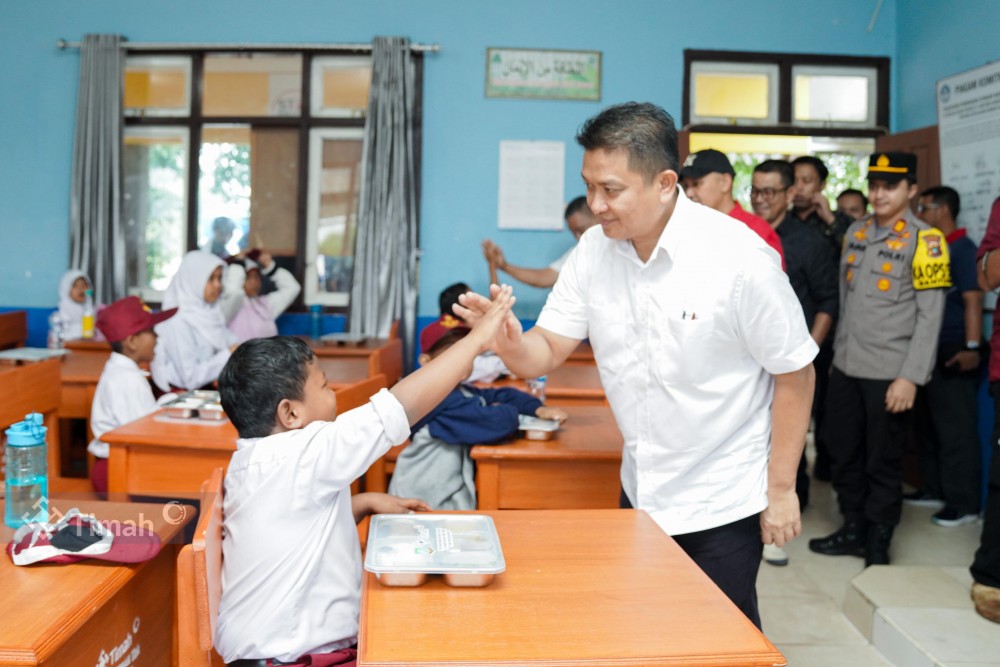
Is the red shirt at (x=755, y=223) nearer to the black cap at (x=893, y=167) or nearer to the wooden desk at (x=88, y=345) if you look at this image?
the black cap at (x=893, y=167)

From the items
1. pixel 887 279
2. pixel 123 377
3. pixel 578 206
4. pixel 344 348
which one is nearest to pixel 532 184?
pixel 578 206

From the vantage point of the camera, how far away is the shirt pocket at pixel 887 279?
3.37 meters

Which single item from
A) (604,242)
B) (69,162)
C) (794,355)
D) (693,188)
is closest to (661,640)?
(794,355)

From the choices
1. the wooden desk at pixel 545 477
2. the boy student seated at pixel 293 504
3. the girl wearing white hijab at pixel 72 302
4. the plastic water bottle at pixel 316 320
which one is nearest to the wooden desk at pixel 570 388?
the wooden desk at pixel 545 477

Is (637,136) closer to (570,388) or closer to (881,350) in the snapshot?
(570,388)

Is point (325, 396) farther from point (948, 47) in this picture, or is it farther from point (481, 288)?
point (948, 47)

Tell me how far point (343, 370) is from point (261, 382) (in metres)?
2.36

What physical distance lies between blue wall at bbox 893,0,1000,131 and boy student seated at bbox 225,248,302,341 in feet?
13.1

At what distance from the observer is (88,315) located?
5352mm

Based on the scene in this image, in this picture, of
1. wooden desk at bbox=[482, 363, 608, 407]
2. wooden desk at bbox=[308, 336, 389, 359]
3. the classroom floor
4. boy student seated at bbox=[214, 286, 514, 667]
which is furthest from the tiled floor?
wooden desk at bbox=[308, 336, 389, 359]

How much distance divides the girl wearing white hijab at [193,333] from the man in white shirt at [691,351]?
2.59 metres

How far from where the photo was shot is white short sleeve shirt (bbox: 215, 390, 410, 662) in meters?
1.46

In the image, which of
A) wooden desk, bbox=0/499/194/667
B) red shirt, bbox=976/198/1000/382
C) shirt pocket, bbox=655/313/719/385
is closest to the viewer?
wooden desk, bbox=0/499/194/667

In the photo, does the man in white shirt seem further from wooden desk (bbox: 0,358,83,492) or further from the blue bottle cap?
wooden desk (bbox: 0,358,83,492)
